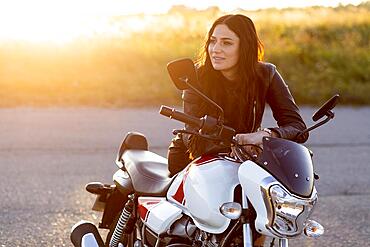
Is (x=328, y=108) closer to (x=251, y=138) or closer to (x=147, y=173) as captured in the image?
(x=251, y=138)

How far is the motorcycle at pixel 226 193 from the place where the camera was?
3.43 metres

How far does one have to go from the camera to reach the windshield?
343cm

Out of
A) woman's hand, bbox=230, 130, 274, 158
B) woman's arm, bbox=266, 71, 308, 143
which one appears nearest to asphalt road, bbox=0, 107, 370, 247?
woman's arm, bbox=266, 71, 308, 143

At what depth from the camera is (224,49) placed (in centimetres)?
416

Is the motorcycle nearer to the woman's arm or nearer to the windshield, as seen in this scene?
the windshield

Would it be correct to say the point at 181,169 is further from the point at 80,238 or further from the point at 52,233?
the point at 52,233

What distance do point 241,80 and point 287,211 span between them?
3.23ft

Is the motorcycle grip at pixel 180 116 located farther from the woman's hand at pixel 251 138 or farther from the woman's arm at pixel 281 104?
the woman's arm at pixel 281 104

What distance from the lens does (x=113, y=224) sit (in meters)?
5.00

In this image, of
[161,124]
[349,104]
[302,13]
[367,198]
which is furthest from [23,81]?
[302,13]

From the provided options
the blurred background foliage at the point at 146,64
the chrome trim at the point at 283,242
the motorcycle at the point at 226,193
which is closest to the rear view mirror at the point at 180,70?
the motorcycle at the point at 226,193

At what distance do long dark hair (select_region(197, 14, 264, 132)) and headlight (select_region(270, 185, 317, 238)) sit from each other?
821 mm

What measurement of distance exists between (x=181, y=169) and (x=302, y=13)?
27109 millimetres

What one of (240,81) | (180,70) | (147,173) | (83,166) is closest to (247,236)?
(180,70)
